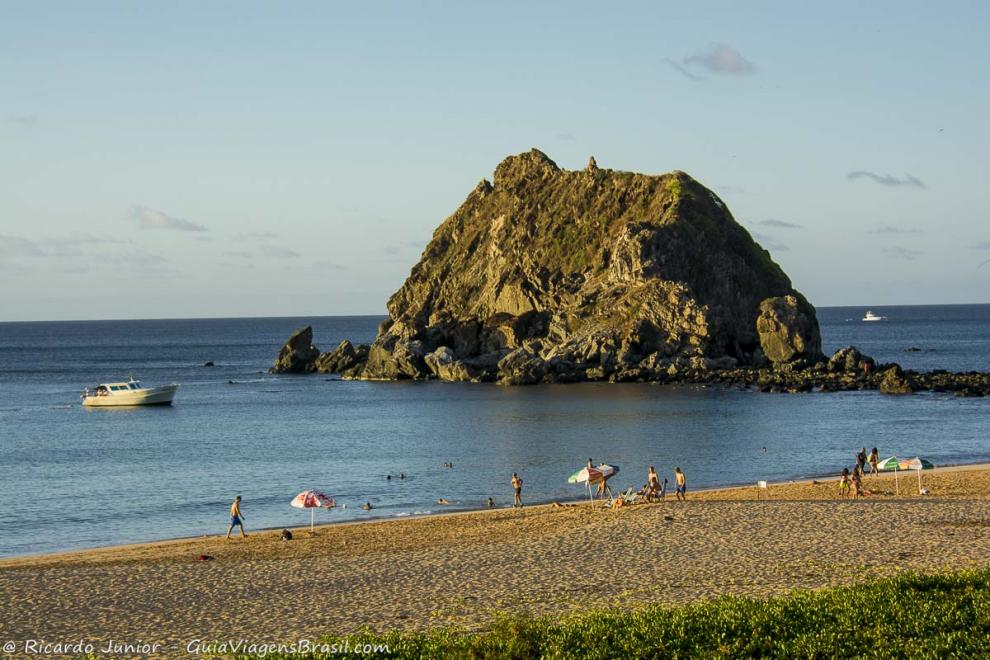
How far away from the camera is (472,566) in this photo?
1100 inches

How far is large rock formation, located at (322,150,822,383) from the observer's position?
103m

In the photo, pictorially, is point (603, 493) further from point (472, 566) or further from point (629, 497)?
point (472, 566)

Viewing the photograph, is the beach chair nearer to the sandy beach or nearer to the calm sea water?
the sandy beach

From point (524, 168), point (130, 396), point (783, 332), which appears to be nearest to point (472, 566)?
point (130, 396)

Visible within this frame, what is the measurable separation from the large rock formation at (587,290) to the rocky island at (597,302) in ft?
0.63

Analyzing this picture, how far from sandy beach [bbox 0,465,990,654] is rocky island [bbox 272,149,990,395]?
58.0 m

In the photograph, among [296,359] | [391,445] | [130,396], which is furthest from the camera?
[296,359]

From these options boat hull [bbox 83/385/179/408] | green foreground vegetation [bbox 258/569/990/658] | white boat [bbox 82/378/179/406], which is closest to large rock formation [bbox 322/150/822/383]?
boat hull [bbox 83/385/179/408]

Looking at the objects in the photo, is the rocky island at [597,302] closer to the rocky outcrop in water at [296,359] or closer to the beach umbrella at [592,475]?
the rocky outcrop in water at [296,359]

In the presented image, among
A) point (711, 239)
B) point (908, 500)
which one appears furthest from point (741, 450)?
point (711, 239)

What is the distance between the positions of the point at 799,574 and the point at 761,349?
84.7 metres

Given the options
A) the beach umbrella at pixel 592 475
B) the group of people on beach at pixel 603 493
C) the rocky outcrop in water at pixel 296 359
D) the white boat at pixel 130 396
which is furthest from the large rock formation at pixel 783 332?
the beach umbrella at pixel 592 475

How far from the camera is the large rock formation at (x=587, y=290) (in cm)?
10325

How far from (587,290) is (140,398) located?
Answer: 158 ft
